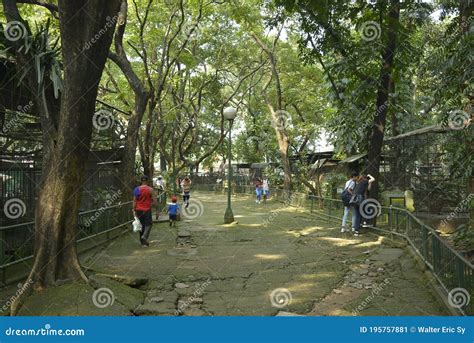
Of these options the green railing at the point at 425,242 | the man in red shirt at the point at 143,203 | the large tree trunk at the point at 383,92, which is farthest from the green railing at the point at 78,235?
the large tree trunk at the point at 383,92

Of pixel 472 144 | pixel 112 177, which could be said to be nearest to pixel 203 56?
pixel 112 177

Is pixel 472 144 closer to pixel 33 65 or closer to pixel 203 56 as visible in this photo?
pixel 33 65

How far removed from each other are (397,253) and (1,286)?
7.97 metres

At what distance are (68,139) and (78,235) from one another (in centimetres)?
423

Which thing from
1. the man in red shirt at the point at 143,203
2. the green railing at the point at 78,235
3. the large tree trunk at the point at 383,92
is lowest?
the green railing at the point at 78,235

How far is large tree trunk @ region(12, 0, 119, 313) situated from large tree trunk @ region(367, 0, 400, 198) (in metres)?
8.46

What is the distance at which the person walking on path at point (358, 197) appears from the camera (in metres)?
12.1

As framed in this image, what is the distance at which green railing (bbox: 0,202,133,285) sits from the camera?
23.9ft

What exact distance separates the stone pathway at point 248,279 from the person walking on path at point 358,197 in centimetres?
35

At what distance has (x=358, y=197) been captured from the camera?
12.1m

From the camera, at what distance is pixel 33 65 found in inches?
273

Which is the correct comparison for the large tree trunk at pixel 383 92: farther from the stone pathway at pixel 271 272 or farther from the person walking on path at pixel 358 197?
the stone pathway at pixel 271 272

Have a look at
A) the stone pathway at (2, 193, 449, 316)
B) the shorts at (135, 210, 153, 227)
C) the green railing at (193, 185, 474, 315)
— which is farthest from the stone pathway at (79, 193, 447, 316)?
the shorts at (135, 210, 153, 227)

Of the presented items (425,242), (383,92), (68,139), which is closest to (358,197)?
(383,92)
